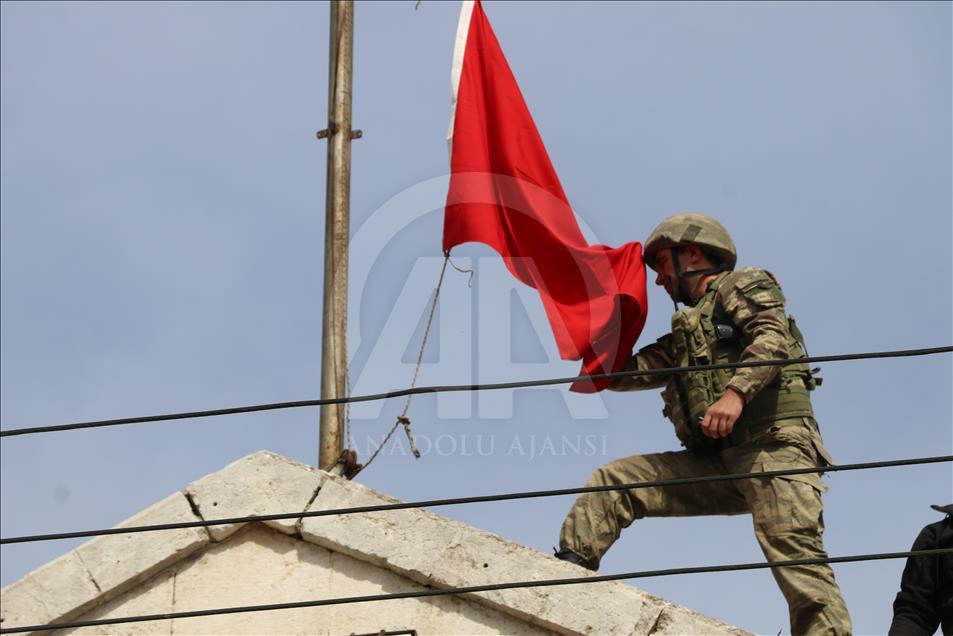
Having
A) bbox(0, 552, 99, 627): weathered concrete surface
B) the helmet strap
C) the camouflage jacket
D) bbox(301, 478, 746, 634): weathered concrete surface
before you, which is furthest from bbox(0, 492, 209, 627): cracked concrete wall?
the helmet strap

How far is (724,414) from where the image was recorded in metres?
7.86

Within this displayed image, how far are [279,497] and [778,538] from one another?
2.23m

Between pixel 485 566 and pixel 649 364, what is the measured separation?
183 centimetres

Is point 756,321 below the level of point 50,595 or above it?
above

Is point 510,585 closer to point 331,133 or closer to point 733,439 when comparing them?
point 733,439

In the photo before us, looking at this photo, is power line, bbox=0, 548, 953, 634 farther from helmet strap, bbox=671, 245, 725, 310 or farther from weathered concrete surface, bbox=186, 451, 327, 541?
helmet strap, bbox=671, 245, 725, 310

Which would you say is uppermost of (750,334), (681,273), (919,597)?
(681,273)

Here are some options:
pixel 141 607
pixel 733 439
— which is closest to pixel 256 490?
pixel 141 607

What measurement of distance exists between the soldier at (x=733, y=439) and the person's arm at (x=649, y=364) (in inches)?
3.8

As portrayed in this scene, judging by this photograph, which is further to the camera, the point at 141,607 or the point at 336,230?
the point at 336,230

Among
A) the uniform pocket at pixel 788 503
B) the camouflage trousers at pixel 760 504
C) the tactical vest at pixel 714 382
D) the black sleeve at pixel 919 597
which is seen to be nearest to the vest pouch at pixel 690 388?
the tactical vest at pixel 714 382

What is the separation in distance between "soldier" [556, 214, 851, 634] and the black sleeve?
0.44 metres

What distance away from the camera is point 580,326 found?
9164 millimetres

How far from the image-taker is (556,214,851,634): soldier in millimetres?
7773
